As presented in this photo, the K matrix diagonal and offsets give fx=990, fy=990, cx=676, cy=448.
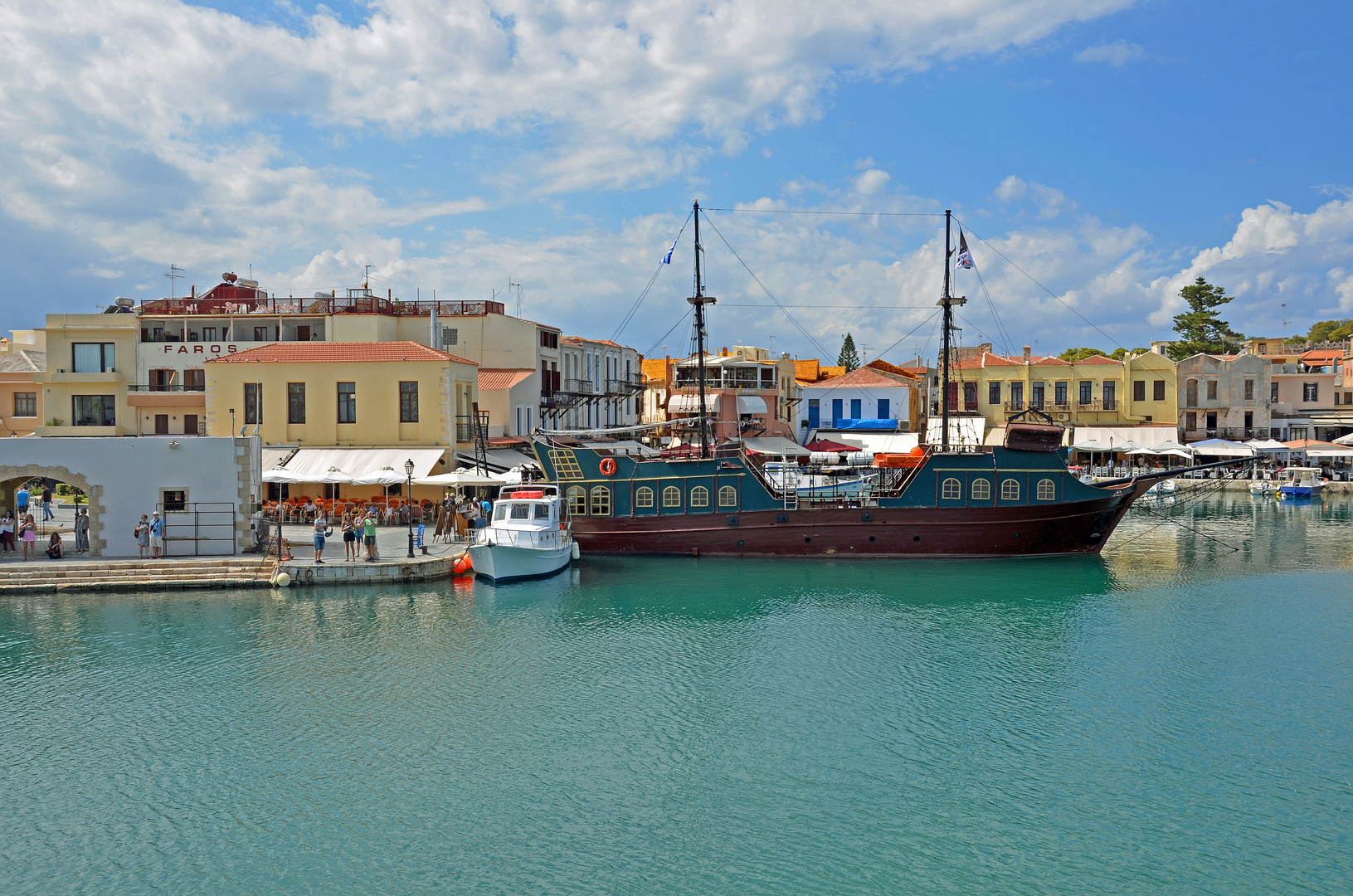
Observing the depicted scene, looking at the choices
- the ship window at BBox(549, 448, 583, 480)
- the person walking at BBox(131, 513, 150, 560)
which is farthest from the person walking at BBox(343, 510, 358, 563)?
the ship window at BBox(549, 448, 583, 480)

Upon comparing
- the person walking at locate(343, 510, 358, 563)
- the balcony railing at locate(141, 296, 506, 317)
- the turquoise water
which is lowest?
the turquoise water

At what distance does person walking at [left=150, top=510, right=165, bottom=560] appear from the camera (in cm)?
2575

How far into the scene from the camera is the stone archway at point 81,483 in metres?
25.8

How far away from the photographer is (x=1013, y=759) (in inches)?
A: 575

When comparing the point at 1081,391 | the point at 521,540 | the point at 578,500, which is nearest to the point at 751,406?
the point at 1081,391

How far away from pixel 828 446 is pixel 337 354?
2806cm

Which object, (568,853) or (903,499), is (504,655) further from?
(903,499)

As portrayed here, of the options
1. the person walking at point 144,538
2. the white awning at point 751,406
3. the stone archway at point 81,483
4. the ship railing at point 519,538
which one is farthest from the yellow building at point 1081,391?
the stone archway at point 81,483

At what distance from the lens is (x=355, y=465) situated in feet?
113

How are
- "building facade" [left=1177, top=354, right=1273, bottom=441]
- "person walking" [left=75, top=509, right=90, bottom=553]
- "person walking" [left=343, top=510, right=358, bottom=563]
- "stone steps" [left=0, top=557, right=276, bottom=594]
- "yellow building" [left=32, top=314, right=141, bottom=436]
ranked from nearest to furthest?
"stone steps" [left=0, top=557, right=276, bottom=594], "person walking" [left=343, top=510, right=358, bottom=563], "person walking" [left=75, top=509, right=90, bottom=553], "yellow building" [left=32, top=314, right=141, bottom=436], "building facade" [left=1177, top=354, right=1273, bottom=441]

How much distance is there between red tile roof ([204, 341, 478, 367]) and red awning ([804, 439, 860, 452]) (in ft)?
77.2

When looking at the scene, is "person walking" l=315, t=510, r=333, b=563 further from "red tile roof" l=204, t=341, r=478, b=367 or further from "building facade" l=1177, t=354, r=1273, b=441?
"building facade" l=1177, t=354, r=1273, b=441

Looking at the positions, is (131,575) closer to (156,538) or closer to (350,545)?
(156,538)

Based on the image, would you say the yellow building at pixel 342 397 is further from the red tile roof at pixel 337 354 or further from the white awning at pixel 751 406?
the white awning at pixel 751 406
